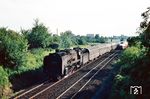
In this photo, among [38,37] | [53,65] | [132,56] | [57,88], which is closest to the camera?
[57,88]

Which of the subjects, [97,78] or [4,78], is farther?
[97,78]

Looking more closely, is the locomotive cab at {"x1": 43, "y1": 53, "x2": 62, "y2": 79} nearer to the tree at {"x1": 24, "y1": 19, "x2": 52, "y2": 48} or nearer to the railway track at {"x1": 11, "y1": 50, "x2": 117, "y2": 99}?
the railway track at {"x1": 11, "y1": 50, "x2": 117, "y2": 99}

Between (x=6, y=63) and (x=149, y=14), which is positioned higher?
(x=149, y=14)

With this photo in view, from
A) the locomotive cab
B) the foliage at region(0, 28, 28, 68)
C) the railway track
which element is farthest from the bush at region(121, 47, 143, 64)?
the foliage at region(0, 28, 28, 68)

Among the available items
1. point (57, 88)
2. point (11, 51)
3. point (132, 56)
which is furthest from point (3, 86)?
point (132, 56)

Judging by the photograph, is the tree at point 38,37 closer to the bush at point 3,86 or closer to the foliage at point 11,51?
the foliage at point 11,51

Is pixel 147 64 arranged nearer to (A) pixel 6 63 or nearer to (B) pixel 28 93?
(B) pixel 28 93

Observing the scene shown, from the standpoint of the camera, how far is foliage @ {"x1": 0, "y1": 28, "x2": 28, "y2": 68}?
105 feet

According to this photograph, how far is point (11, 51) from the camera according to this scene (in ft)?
105

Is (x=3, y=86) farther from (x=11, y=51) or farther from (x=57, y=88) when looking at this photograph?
(x=11, y=51)

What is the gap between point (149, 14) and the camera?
585 inches

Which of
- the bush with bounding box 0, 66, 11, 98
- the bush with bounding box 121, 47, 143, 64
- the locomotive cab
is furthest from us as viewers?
the locomotive cab

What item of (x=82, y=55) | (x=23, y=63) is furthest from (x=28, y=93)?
(x=82, y=55)

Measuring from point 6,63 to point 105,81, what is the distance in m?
10.2
